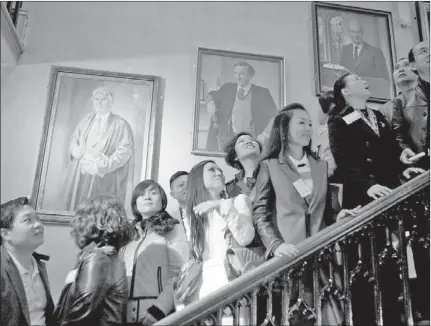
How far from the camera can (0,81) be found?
593 centimetres

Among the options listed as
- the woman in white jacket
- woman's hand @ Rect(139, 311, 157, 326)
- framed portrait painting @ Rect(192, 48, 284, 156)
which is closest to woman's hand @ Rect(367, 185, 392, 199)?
the woman in white jacket

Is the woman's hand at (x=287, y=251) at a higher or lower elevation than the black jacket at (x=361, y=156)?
lower

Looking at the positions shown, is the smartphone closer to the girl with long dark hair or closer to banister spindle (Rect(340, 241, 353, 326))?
banister spindle (Rect(340, 241, 353, 326))

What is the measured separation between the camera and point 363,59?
6781mm

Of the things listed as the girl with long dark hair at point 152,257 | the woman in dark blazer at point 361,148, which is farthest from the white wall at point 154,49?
the woman in dark blazer at point 361,148

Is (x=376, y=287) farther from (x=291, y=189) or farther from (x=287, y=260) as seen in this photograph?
(x=291, y=189)

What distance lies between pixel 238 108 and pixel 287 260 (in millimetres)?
3493

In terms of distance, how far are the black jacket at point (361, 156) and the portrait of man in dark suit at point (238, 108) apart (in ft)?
6.81

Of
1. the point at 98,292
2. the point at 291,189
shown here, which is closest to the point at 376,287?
the point at 291,189

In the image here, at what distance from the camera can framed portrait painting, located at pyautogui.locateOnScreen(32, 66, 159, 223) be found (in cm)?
557

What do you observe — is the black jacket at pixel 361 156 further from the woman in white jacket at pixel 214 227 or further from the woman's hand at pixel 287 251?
the woman's hand at pixel 287 251

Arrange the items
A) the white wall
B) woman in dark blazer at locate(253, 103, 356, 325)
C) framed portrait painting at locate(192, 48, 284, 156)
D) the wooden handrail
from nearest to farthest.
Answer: the wooden handrail < woman in dark blazer at locate(253, 103, 356, 325) < the white wall < framed portrait painting at locate(192, 48, 284, 156)

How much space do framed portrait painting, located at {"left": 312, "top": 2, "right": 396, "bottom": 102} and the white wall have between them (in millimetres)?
128

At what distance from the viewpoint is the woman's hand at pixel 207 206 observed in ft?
11.8
